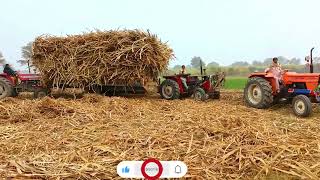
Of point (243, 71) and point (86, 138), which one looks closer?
point (86, 138)

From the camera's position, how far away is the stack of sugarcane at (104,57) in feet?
45.8

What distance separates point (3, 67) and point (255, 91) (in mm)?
9220

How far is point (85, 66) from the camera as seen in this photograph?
47.4ft

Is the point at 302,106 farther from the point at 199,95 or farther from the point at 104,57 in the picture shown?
the point at 104,57

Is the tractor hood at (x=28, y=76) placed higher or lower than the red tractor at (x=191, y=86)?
higher

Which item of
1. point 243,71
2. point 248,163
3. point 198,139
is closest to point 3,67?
point 198,139

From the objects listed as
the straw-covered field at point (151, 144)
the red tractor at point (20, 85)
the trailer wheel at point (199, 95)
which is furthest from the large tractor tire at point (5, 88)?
the trailer wheel at point (199, 95)

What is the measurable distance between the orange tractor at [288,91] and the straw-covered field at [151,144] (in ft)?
4.40

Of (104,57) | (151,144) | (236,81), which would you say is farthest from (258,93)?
(236,81)

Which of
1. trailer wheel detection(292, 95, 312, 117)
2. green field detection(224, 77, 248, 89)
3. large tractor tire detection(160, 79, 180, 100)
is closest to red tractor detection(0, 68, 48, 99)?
large tractor tire detection(160, 79, 180, 100)

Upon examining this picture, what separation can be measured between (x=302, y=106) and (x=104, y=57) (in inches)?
250

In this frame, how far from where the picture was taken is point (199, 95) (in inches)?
563

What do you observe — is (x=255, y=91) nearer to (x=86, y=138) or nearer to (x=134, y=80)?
(x=134, y=80)

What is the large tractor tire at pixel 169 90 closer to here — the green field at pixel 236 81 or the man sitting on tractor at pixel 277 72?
the man sitting on tractor at pixel 277 72
